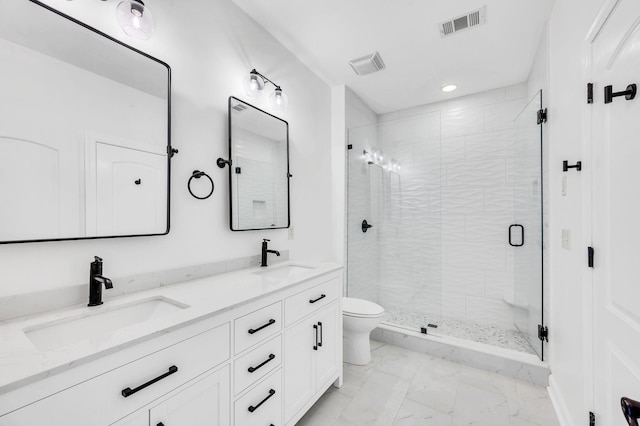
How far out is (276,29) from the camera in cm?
207

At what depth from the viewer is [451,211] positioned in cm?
313

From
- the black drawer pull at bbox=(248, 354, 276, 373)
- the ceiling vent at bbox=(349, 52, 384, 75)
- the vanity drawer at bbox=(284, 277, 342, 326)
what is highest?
the ceiling vent at bbox=(349, 52, 384, 75)

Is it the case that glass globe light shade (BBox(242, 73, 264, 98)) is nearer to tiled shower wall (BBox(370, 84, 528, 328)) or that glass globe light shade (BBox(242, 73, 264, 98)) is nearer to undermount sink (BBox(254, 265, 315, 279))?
undermount sink (BBox(254, 265, 315, 279))

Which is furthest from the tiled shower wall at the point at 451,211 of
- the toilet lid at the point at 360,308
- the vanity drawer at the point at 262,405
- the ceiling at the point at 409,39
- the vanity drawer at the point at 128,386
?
the vanity drawer at the point at 128,386

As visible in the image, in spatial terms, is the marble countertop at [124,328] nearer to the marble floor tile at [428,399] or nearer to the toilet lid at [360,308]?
the toilet lid at [360,308]

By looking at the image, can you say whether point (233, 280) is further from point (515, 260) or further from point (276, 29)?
point (515, 260)

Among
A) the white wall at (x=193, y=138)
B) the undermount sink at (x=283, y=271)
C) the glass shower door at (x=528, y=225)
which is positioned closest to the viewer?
the white wall at (x=193, y=138)

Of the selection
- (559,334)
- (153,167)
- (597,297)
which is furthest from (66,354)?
(559,334)

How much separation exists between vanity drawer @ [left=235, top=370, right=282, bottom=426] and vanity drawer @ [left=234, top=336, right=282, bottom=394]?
0.04 m

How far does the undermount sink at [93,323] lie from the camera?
0.92 metres

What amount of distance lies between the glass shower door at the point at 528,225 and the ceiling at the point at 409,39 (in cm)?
49

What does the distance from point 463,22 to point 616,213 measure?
165cm

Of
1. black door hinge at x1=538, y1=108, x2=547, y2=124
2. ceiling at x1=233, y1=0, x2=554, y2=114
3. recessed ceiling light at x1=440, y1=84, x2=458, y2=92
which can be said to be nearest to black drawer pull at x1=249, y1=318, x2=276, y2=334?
ceiling at x1=233, y1=0, x2=554, y2=114

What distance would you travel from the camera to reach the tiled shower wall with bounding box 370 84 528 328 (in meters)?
2.90
